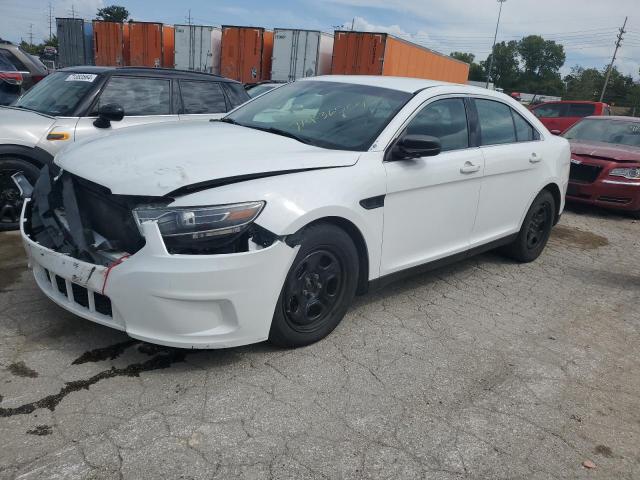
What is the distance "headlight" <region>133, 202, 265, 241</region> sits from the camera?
108 inches

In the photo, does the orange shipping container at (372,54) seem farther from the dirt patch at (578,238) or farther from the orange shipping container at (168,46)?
the dirt patch at (578,238)

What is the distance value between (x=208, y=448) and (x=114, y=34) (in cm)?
2394

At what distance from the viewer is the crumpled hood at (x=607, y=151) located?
26.9 ft

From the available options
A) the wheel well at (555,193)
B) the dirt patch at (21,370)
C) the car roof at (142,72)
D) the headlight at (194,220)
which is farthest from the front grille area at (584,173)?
the dirt patch at (21,370)

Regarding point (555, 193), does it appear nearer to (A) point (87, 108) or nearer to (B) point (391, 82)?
(B) point (391, 82)

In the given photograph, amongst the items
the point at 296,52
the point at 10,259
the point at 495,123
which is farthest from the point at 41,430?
the point at 296,52

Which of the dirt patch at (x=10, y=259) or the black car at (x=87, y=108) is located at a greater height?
the black car at (x=87, y=108)

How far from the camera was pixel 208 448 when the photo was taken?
241 centimetres

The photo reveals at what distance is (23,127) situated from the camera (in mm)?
5125

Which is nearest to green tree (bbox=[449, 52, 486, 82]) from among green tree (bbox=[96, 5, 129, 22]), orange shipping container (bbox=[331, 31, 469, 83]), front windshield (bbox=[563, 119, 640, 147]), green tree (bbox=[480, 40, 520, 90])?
green tree (bbox=[480, 40, 520, 90])

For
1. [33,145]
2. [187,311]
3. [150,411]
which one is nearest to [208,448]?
[150,411]

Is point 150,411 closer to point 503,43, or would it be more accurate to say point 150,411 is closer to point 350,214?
point 350,214

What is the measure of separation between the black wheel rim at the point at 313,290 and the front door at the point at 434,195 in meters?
0.45

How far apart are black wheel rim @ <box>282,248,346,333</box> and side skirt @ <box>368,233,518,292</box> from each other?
1.15 feet
